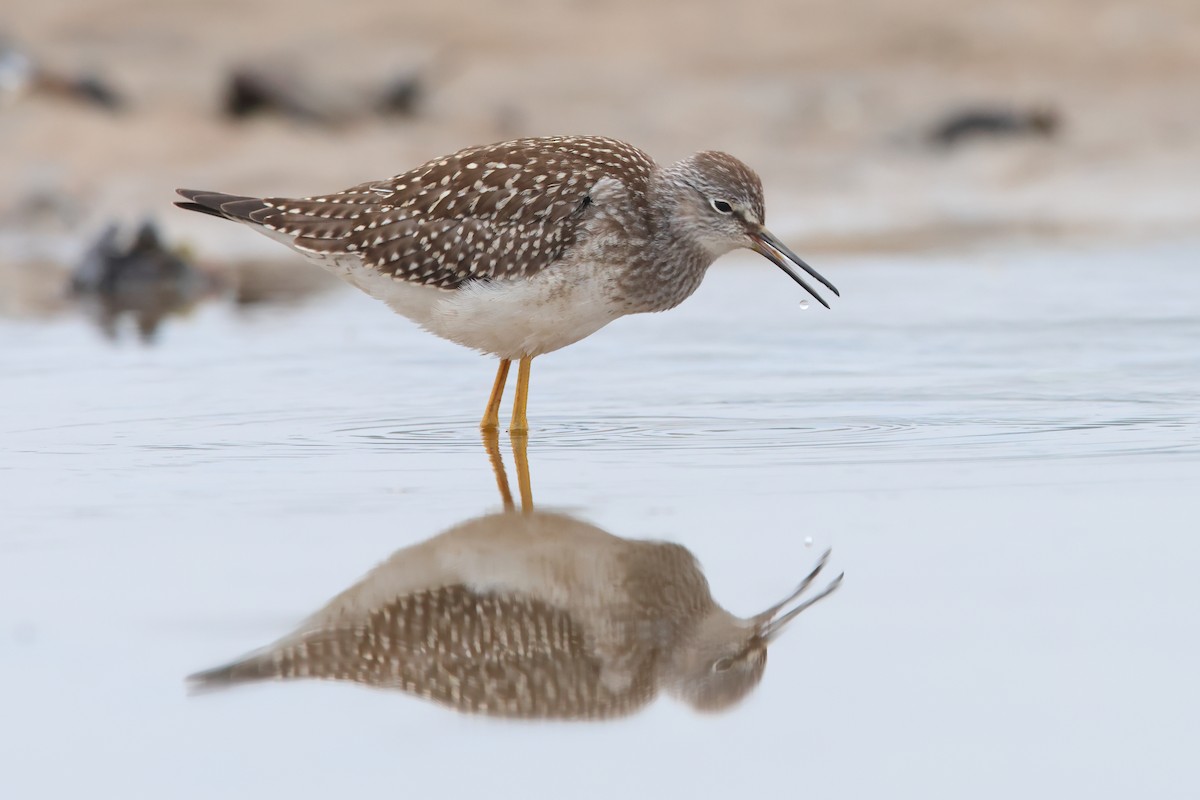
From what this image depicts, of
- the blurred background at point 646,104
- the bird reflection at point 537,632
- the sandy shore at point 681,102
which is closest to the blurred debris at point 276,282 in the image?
the blurred background at point 646,104

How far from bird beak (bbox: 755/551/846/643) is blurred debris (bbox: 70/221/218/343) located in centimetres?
816

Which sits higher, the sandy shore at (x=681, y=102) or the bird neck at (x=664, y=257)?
the sandy shore at (x=681, y=102)

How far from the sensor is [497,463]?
762 cm

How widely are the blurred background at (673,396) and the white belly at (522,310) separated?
0.43 metres

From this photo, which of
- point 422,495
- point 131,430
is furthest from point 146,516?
point 131,430

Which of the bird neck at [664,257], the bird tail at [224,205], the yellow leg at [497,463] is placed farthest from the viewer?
the bird tail at [224,205]

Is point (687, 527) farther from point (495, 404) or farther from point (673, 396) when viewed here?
point (673, 396)

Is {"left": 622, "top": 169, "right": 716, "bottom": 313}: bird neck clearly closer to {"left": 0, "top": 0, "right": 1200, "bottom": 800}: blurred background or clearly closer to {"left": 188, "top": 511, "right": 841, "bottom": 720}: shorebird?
{"left": 0, "top": 0, "right": 1200, "bottom": 800}: blurred background

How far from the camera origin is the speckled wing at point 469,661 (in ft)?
15.8

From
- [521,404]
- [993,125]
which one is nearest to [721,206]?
[521,404]

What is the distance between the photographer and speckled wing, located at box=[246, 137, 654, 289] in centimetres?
841

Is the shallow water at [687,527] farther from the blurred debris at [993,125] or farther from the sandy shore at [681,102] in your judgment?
the blurred debris at [993,125]

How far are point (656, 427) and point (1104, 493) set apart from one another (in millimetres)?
2231

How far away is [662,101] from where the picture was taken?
18.1 metres
